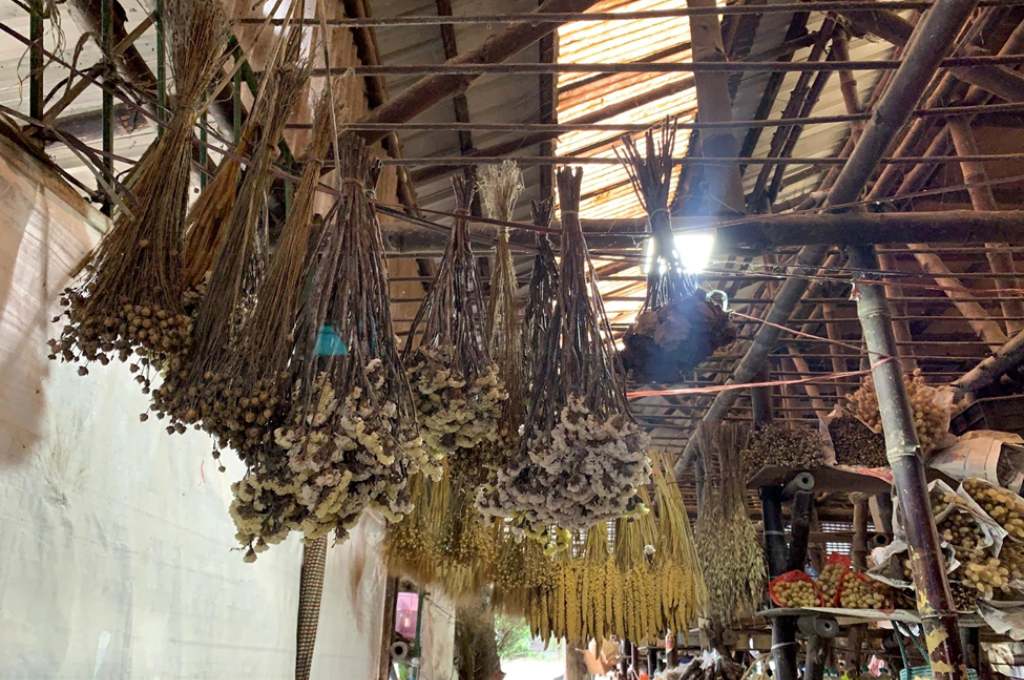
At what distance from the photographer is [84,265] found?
136 cm

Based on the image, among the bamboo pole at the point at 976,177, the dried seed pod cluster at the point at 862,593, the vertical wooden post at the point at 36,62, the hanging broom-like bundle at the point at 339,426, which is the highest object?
the bamboo pole at the point at 976,177

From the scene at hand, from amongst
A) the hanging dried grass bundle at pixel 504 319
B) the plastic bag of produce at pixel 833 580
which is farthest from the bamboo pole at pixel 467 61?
the plastic bag of produce at pixel 833 580

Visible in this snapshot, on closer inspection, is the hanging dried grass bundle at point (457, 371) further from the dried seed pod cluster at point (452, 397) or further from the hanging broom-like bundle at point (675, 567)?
the hanging broom-like bundle at point (675, 567)

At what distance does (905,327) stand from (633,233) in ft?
12.1

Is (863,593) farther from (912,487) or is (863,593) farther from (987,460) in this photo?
(987,460)

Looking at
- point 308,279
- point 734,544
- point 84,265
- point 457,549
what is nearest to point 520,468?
point 308,279

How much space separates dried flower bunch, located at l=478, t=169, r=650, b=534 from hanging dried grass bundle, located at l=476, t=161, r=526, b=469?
0.10 meters

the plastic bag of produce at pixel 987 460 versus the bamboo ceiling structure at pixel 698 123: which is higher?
the bamboo ceiling structure at pixel 698 123

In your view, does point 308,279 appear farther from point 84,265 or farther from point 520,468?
point 520,468

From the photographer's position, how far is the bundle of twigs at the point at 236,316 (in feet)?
3.82

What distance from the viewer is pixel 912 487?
274 centimetres

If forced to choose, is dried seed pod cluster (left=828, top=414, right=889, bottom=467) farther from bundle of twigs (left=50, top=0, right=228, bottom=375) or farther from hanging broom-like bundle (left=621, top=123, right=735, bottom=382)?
bundle of twigs (left=50, top=0, right=228, bottom=375)

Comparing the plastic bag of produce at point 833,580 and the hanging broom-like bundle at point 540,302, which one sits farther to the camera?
the plastic bag of produce at point 833,580

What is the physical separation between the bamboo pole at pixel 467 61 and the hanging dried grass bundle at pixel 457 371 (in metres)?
1.02
